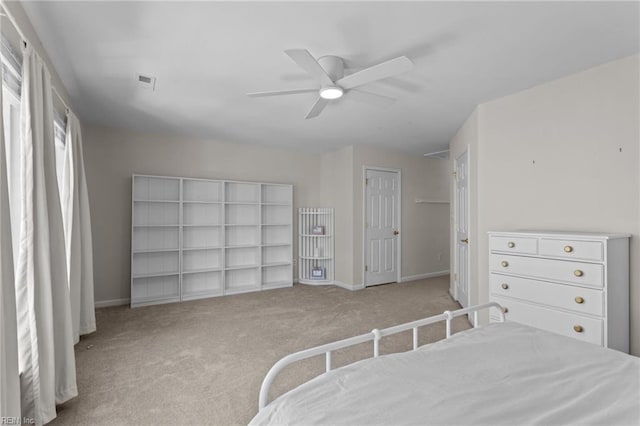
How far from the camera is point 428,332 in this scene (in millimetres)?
3076

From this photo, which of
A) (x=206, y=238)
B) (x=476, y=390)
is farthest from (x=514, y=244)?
(x=206, y=238)

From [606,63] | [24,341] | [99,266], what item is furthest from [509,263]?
[99,266]

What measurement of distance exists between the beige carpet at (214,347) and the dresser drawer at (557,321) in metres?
0.82

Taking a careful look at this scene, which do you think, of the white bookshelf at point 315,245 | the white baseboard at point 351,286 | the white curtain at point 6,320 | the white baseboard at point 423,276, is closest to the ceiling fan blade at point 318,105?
the white curtain at point 6,320

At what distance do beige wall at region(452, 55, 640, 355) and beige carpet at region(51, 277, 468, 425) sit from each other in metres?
1.44

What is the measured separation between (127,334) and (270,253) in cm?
240

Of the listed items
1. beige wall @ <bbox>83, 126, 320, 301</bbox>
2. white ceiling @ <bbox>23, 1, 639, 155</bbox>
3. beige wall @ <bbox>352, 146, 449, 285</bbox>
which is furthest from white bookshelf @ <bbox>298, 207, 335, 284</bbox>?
white ceiling @ <bbox>23, 1, 639, 155</bbox>

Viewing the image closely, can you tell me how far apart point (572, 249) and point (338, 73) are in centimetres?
206

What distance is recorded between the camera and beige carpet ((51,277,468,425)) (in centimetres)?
194

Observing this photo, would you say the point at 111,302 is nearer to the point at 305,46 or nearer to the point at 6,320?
the point at 6,320

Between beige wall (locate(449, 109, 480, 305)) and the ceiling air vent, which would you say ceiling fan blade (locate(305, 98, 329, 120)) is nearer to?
the ceiling air vent

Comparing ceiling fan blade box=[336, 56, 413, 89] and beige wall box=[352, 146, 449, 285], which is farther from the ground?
ceiling fan blade box=[336, 56, 413, 89]

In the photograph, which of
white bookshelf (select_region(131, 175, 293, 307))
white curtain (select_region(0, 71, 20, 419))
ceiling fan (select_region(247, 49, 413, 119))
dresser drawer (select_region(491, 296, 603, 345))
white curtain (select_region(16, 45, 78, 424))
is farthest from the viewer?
white bookshelf (select_region(131, 175, 293, 307))

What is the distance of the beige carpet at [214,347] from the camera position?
6.36ft
